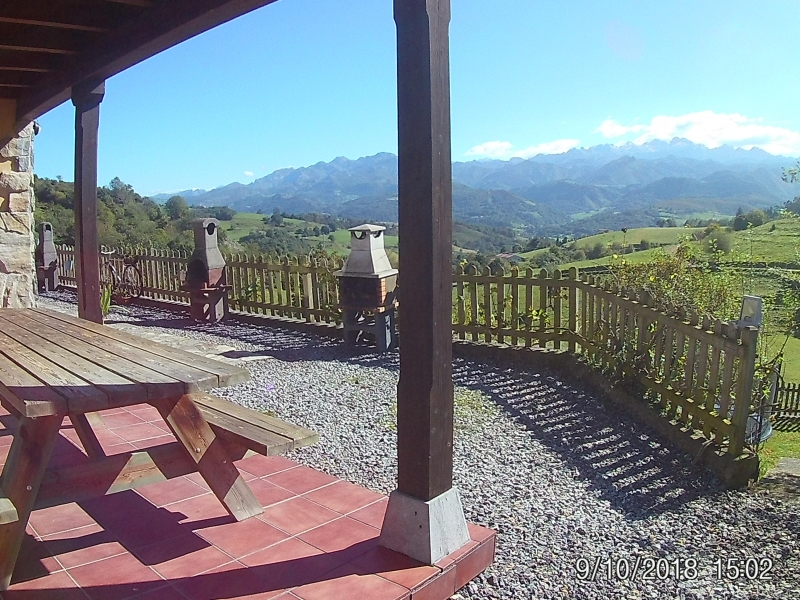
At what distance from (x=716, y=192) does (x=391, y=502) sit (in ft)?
376

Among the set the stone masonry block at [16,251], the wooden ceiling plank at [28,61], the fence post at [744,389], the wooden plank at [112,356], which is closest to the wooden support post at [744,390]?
the fence post at [744,389]

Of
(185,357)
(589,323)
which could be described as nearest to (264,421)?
(185,357)

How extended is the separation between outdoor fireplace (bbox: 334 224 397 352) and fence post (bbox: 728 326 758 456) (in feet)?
13.8

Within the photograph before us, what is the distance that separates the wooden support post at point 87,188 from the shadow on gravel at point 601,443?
11.1ft

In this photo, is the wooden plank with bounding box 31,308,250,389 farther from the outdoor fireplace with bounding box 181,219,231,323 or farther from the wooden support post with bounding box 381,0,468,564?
the outdoor fireplace with bounding box 181,219,231,323

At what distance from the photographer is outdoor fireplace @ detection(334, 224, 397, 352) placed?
288 inches

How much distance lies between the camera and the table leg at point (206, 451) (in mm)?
2520

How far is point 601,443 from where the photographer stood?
4473 mm

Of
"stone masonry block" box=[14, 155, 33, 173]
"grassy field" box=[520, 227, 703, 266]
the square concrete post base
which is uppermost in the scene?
"stone masonry block" box=[14, 155, 33, 173]

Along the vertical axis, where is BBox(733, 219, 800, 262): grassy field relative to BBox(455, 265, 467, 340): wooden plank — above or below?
above

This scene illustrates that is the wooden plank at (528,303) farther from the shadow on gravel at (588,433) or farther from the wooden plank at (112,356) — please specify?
the wooden plank at (112,356)

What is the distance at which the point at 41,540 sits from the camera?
2.67 metres

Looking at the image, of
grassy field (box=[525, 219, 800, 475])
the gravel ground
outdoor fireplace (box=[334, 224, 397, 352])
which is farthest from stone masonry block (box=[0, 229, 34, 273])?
grassy field (box=[525, 219, 800, 475])

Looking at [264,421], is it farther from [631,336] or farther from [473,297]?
[473,297]
